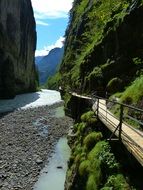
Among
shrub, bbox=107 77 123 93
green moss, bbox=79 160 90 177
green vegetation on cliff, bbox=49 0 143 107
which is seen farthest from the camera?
green vegetation on cliff, bbox=49 0 143 107

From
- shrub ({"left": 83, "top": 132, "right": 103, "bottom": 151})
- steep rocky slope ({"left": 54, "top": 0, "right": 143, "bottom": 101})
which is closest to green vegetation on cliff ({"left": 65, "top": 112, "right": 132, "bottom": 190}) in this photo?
shrub ({"left": 83, "top": 132, "right": 103, "bottom": 151})

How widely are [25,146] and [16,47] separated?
6805 centimetres

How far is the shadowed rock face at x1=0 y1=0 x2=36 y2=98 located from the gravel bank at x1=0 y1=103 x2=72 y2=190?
33.4 metres

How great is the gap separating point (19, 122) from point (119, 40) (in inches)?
662

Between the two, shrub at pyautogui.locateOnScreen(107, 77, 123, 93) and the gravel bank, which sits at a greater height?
shrub at pyautogui.locateOnScreen(107, 77, 123, 93)

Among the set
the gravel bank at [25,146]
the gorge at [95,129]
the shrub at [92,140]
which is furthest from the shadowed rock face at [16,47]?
the shrub at [92,140]

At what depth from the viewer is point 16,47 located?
9388cm

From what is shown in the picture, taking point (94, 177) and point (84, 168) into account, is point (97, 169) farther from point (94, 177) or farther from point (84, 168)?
point (84, 168)

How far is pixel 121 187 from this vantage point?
11.1m

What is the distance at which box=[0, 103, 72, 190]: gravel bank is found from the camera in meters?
20.7

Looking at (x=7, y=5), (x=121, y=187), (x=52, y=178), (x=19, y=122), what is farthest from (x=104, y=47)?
(x=7, y=5)

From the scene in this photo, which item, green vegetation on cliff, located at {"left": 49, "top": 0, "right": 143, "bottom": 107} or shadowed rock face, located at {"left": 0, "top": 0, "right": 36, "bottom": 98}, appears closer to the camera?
green vegetation on cliff, located at {"left": 49, "top": 0, "right": 143, "bottom": 107}

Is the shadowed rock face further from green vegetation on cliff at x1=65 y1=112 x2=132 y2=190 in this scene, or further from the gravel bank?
green vegetation on cliff at x1=65 y1=112 x2=132 y2=190

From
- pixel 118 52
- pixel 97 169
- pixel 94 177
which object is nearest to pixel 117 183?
pixel 94 177
